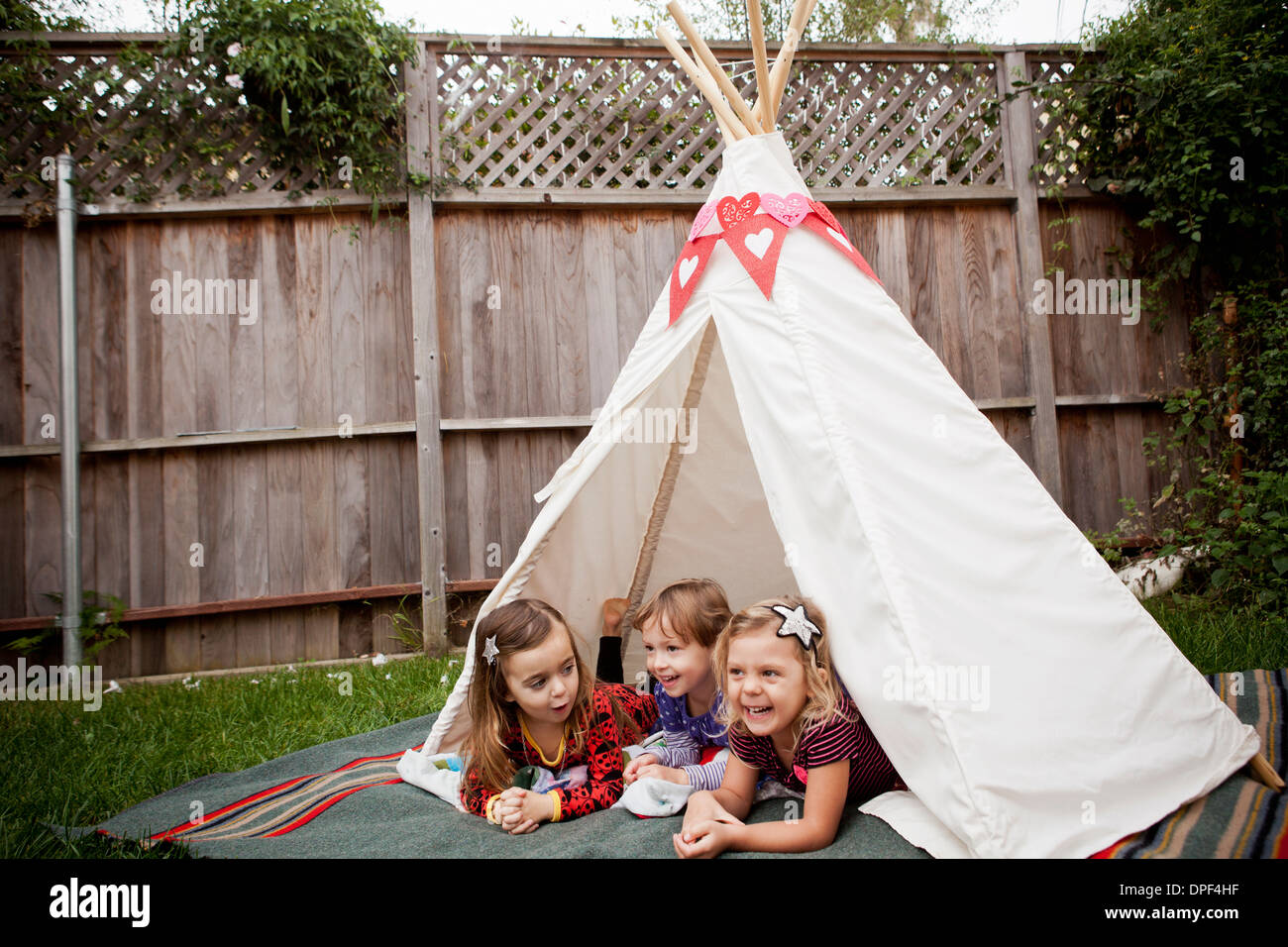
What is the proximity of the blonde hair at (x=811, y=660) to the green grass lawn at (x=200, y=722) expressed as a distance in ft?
4.77

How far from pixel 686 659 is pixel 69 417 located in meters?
3.46

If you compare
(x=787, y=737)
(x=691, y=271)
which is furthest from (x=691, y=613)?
(x=691, y=271)

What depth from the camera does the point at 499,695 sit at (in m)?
2.29

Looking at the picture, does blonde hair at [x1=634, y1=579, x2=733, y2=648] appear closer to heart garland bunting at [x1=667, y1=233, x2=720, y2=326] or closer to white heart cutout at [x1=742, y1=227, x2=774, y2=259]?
heart garland bunting at [x1=667, y1=233, x2=720, y2=326]

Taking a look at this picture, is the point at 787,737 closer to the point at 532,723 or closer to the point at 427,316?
the point at 532,723

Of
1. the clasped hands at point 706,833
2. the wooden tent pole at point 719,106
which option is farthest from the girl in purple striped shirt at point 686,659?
the wooden tent pole at point 719,106

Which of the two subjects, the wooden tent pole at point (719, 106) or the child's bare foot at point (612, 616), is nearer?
the wooden tent pole at point (719, 106)

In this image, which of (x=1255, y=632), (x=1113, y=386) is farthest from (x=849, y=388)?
(x=1113, y=386)

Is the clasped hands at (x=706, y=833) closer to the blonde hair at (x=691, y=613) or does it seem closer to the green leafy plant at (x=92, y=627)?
the blonde hair at (x=691, y=613)

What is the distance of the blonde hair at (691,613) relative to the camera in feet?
7.54

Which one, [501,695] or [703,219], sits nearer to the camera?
[501,695]

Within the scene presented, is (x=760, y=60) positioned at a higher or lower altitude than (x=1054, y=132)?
lower
